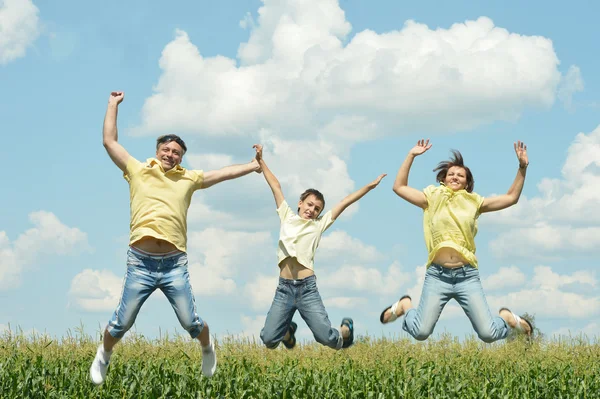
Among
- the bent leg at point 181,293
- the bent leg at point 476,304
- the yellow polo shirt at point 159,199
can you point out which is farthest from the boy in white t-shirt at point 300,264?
the bent leg at point 181,293

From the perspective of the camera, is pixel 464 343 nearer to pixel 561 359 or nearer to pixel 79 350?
pixel 561 359

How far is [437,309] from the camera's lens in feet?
34.2

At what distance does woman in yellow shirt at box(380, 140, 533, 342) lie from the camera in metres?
10.4

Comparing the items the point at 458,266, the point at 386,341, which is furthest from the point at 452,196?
the point at 386,341

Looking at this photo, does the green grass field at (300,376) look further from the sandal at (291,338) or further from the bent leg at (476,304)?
the bent leg at (476,304)

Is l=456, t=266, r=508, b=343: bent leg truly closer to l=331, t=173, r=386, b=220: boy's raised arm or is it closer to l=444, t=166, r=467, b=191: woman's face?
l=444, t=166, r=467, b=191: woman's face

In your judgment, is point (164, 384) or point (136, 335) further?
point (136, 335)

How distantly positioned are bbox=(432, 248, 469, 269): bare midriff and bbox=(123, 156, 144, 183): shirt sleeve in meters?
4.28

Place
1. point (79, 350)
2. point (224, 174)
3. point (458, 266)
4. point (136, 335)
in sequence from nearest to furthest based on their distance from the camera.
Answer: point (224, 174) → point (458, 266) → point (79, 350) → point (136, 335)

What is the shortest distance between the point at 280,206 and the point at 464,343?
6066 millimetres

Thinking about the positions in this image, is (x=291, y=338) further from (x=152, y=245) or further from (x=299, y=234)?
(x=152, y=245)

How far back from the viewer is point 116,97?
30.1ft

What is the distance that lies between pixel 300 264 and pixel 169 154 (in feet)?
8.80

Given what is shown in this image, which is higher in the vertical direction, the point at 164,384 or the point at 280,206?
the point at 280,206
